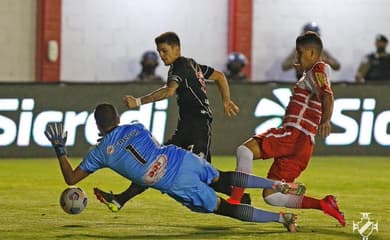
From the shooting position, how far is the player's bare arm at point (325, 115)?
1085 cm

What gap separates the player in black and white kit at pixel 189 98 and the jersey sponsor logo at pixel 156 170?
107 centimetres

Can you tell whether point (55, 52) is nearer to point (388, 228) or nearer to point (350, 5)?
point (350, 5)

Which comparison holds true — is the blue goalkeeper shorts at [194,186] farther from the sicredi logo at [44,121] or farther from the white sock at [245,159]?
the sicredi logo at [44,121]

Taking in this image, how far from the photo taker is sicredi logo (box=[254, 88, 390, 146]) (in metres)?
20.4

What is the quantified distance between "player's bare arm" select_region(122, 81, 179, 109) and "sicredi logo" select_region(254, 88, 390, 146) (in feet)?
28.5

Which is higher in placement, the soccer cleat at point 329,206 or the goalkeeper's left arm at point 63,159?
the goalkeeper's left arm at point 63,159

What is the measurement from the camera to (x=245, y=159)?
11492 mm

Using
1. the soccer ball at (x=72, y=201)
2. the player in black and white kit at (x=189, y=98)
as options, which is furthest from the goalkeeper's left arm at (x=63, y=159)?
the player in black and white kit at (x=189, y=98)

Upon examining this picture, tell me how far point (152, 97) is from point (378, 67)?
1310cm

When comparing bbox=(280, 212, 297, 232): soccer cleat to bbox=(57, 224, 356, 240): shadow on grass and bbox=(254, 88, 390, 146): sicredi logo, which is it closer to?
bbox=(57, 224, 356, 240): shadow on grass

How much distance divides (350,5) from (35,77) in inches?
269

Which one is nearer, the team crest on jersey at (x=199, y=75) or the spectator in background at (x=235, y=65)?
the team crest on jersey at (x=199, y=75)

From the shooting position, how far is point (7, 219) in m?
12.2

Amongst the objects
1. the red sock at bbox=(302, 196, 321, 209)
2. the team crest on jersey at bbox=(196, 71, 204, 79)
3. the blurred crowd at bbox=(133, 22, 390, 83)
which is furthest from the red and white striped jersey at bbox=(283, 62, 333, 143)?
the blurred crowd at bbox=(133, 22, 390, 83)
